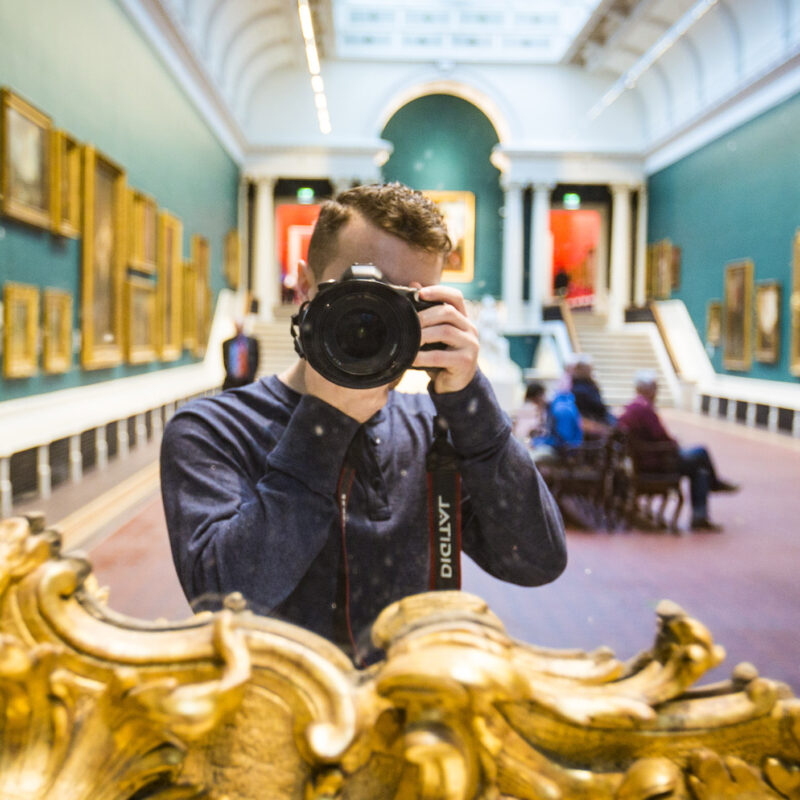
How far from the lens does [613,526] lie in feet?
4.31

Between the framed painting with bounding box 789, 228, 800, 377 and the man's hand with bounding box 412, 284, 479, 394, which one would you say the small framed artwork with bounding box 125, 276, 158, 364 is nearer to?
the framed painting with bounding box 789, 228, 800, 377

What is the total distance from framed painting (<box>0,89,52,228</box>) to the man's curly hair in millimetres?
3798

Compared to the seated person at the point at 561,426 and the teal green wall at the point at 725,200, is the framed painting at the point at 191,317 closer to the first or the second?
the seated person at the point at 561,426

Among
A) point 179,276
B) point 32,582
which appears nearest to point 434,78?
point 32,582

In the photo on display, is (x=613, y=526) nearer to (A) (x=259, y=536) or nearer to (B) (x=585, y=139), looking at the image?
(B) (x=585, y=139)

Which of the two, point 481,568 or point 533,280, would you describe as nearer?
point 481,568

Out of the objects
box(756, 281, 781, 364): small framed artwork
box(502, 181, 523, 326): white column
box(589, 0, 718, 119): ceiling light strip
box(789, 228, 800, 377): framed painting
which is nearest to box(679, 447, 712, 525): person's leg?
box(502, 181, 523, 326): white column

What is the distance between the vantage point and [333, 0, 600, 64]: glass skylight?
66 cm

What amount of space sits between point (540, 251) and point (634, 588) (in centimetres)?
52

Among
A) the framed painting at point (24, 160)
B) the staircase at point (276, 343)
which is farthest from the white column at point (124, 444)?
the framed painting at point (24, 160)

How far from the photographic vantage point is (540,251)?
3.60 ft

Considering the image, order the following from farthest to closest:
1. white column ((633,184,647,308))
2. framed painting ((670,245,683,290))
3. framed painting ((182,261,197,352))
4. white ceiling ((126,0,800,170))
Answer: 1. framed painting ((182,261,197,352))
2. framed painting ((670,245,683,290))
3. white column ((633,184,647,308))
4. white ceiling ((126,0,800,170))

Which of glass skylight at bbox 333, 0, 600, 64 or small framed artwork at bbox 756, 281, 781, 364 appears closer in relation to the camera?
glass skylight at bbox 333, 0, 600, 64

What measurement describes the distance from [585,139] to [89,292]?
488cm
